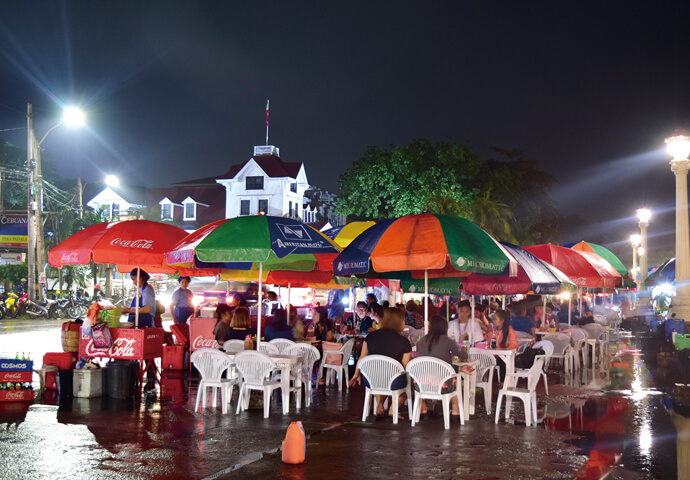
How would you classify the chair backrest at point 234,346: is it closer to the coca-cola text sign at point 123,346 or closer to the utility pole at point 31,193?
the coca-cola text sign at point 123,346

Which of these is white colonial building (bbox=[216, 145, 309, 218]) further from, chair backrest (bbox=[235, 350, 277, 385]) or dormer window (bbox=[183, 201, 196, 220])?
chair backrest (bbox=[235, 350, 277, 385])

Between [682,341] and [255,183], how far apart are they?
47500mm

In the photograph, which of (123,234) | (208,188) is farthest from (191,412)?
(208,188)

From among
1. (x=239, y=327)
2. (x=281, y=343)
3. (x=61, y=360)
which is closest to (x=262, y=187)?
(x=61, y=360)

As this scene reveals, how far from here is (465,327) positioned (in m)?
13.8

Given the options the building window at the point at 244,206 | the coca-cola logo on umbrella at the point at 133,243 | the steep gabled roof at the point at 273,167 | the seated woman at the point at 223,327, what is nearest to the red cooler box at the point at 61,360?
the coca-cola logo on umbrella at the point at 133,243

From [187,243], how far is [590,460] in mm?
6672

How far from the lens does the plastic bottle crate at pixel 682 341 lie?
1554cm

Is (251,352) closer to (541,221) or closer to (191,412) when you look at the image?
(191,412)

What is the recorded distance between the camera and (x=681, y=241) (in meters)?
17.1

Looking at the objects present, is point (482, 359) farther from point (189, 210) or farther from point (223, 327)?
point (189, 210)

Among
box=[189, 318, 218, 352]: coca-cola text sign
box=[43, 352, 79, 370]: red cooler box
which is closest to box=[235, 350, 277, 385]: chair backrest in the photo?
box=[43, 352, 79, 370]: red cooler box

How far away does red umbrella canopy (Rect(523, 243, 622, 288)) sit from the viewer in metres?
15.7

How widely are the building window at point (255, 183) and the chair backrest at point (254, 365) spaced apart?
5029 centimetres
